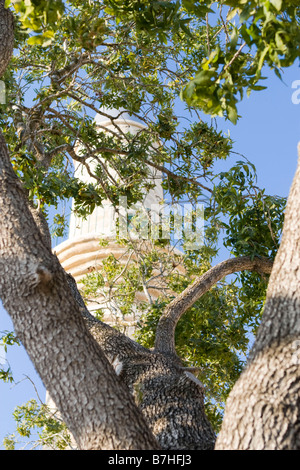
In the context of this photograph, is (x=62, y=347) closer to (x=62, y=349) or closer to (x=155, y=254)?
(x=62, y=349)

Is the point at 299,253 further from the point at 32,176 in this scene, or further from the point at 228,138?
the point at 228,138

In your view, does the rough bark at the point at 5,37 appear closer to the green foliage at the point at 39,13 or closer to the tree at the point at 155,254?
the tree at the point at 155,254

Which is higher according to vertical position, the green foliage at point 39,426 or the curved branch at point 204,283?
the curved branch at point 204,283

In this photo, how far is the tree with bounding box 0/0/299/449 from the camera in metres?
2.67

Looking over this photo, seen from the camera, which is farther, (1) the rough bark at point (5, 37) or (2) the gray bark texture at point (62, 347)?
(1) the rough bark at point (5, 37)

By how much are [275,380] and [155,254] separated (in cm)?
651

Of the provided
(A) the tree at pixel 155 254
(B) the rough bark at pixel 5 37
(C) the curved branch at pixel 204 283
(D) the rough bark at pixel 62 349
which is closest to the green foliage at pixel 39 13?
(A) the tree at pixel 155 254

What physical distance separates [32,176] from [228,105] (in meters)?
2.62

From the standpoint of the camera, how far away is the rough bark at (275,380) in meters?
2.41

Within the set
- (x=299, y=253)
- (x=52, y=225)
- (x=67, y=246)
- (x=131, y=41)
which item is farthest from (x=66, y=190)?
(x=67, y=246)

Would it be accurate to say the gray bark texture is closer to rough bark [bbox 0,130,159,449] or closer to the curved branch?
rough bark [bbox 0,130,159,449]

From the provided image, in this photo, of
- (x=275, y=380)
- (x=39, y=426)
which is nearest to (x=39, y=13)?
(x=275, y=380)

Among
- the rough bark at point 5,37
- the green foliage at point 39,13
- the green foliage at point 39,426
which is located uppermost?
the rough bark at point 5,37

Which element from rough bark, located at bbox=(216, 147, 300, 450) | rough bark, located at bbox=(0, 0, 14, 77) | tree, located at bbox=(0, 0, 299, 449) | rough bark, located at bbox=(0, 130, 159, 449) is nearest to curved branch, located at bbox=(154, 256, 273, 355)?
tree, located at bbox=(0, 0, 299, 449)
